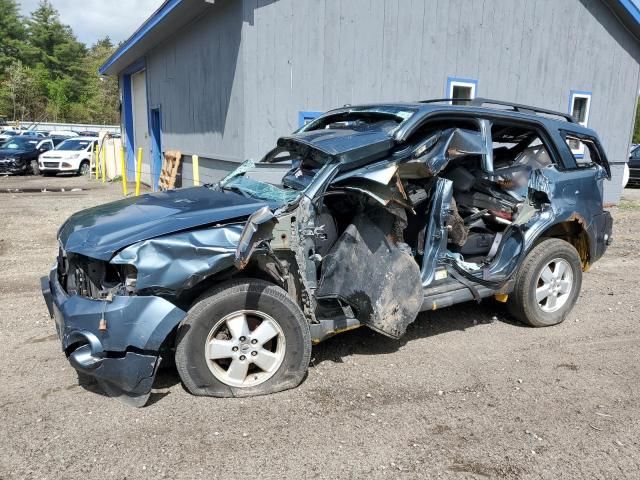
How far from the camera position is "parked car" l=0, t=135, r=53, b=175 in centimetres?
2064

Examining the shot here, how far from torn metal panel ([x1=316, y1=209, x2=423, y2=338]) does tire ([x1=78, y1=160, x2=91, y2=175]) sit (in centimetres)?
2038

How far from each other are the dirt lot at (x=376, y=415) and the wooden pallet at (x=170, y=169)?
7375 millimetres

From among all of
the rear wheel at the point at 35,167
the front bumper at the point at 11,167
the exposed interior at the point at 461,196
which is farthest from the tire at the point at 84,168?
the exposed interior at the point at 461,196

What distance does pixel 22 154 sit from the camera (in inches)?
826

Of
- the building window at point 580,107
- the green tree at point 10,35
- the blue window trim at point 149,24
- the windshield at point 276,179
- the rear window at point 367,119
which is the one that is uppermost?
the green tree at point 10,35

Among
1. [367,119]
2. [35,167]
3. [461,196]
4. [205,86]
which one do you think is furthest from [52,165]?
[461,196]

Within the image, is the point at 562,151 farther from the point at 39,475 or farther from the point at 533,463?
the point at 39,475

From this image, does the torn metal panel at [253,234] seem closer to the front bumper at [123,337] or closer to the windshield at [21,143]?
the front bumper at [123,337]

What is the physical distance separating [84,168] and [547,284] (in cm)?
2090

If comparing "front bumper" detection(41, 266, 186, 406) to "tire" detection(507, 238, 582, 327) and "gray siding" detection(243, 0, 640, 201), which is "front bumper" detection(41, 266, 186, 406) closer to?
"tire" detection(507, 238, 582, 327)

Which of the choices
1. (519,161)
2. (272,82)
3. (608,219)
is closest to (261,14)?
(272,82)

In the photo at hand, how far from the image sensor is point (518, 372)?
12.8 feet

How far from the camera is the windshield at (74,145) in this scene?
21.5 metres

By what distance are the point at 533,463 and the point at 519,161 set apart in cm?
314
